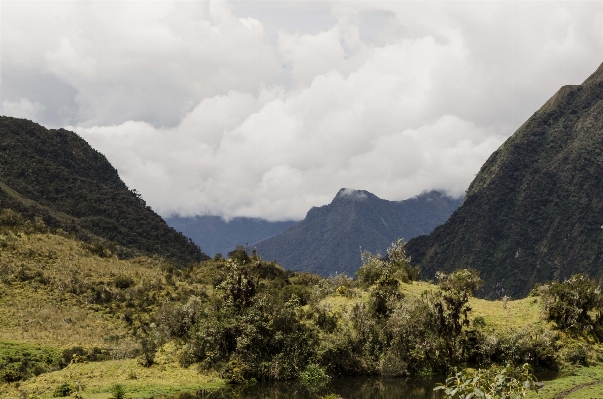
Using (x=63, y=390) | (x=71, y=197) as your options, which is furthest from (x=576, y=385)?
(x=71, y=197)

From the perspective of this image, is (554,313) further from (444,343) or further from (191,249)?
(191,249)

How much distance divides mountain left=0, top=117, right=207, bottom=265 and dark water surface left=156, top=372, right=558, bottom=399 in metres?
86.2

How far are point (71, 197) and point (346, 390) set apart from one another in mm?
142697

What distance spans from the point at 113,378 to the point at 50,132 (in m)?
177

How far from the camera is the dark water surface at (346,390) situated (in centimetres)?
3139

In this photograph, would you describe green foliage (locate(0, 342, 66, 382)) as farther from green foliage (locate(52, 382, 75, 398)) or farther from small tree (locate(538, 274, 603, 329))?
small tree (locate(538, 274, 603, 329))

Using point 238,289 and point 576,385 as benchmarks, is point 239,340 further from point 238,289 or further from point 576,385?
point 576,385

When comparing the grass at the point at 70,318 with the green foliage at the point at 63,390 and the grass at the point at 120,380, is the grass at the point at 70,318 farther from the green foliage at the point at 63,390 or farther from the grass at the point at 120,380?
the green foliage at the point at 63,390

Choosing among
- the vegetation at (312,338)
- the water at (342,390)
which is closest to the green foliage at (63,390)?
the vegetation at (312,338)

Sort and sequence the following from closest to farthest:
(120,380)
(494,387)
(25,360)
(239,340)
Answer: (494,387) → (120,380) → (239,340) → (25,360)

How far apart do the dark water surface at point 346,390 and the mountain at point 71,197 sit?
86207 millimetres

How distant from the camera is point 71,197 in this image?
154 m

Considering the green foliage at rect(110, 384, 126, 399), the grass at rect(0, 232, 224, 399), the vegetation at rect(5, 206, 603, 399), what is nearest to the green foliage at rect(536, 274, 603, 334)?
the vegetation at rect(5, 206, 603, 399)

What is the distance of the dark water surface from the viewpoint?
3139cm
